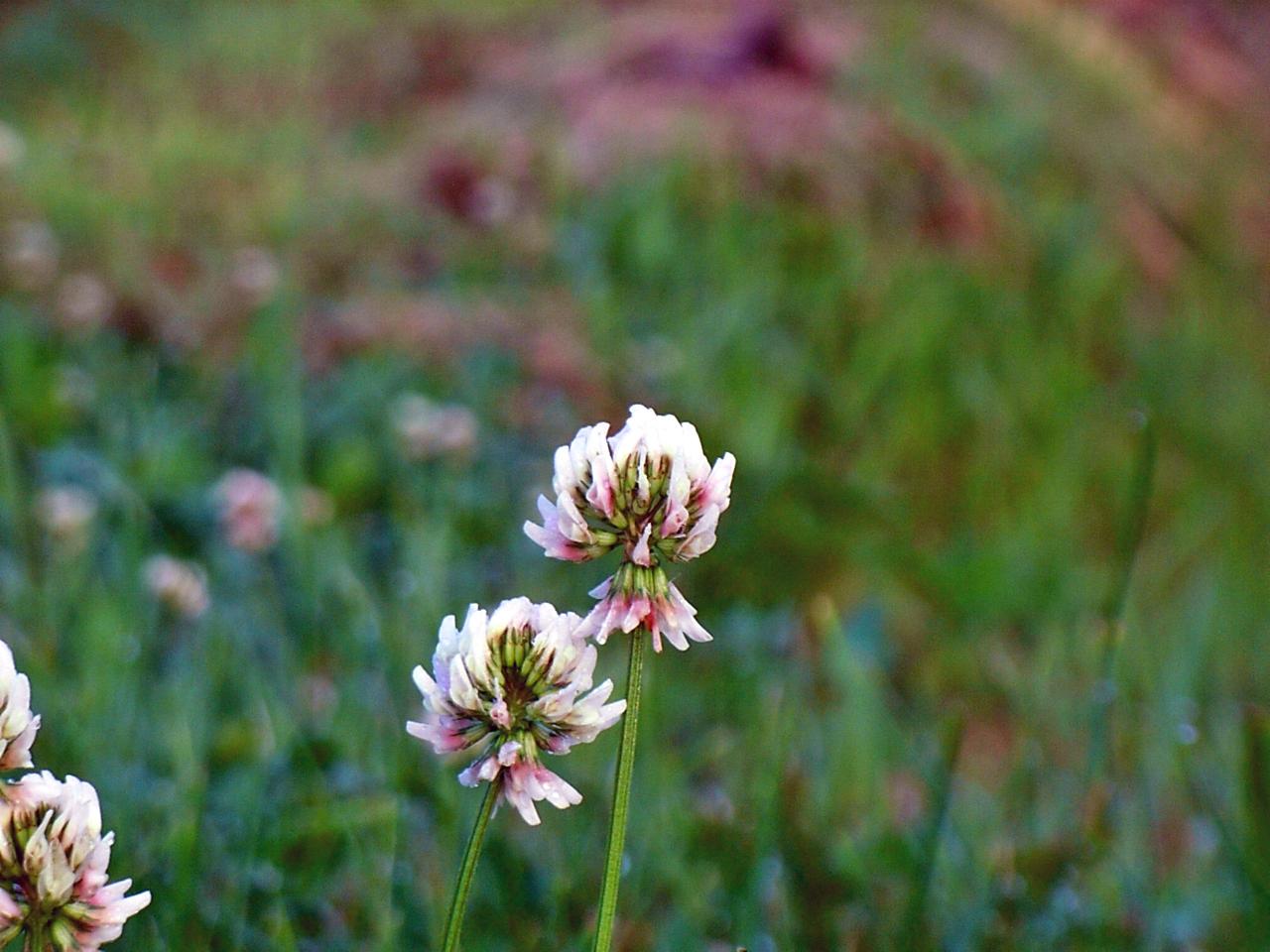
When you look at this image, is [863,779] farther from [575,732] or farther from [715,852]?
[575,732]

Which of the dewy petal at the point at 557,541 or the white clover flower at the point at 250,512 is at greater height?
the white clover flower at the point at 250,512

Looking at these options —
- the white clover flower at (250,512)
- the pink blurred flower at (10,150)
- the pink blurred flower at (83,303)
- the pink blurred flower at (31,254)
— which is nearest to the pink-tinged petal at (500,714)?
the white clover flower at (250,512)

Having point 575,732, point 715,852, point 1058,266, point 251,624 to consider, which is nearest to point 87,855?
point 575,732

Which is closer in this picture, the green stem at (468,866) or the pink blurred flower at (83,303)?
the green stem at (468,866)

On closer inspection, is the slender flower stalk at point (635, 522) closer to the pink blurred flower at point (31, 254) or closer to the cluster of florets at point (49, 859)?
the cluster of florets at point (49, 859)

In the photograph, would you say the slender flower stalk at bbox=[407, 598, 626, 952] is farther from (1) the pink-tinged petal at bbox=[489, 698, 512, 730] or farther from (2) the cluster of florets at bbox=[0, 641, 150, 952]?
(2) the cluster of florets at bbox=[0, 641, 150, 952]

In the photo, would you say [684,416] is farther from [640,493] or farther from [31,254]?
[640,493]

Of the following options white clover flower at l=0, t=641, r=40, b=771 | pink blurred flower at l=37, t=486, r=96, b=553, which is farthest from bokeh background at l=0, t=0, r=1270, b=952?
white clover flower at l=0, t=641, r=40, b=771
